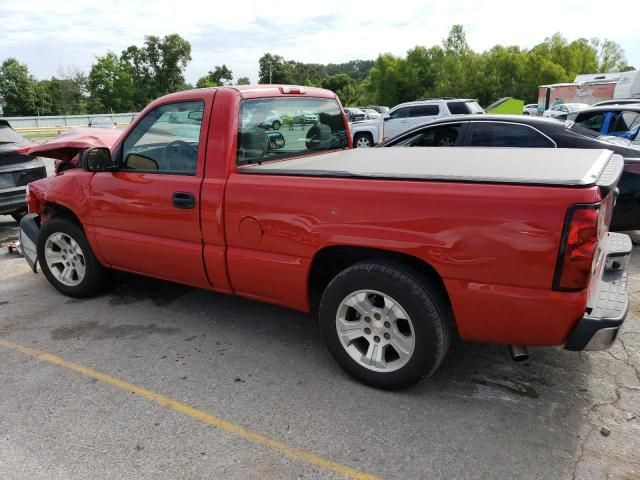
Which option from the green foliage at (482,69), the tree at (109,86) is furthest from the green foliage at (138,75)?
the green foliage at (482,69)

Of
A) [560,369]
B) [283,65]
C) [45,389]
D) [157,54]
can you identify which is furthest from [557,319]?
[283,65]

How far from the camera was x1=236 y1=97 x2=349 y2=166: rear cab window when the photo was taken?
3.55 metres

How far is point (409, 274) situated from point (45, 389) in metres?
2.41

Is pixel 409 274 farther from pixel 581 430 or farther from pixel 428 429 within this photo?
pixel 581 430

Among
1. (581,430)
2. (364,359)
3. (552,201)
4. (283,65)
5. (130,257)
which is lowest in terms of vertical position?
(581,430)

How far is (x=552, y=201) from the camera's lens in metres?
2.31

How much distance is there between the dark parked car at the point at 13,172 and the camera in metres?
6.93

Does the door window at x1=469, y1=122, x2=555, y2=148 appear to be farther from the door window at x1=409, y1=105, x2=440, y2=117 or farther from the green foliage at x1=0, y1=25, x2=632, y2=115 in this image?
the green foliage at x1=0, y1=25, x2=632, y2=115

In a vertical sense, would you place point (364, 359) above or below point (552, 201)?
below

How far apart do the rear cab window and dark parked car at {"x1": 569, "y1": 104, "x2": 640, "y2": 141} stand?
21.9 ft

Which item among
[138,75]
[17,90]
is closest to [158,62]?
[138,75]

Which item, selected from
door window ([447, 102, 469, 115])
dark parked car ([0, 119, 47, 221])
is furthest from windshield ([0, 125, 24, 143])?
door window ([447, 102, 469, 115])

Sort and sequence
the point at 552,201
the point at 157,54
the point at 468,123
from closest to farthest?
the point at 552,201, the point at 468,123, the point at 157,54

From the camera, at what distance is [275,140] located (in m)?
3.82
